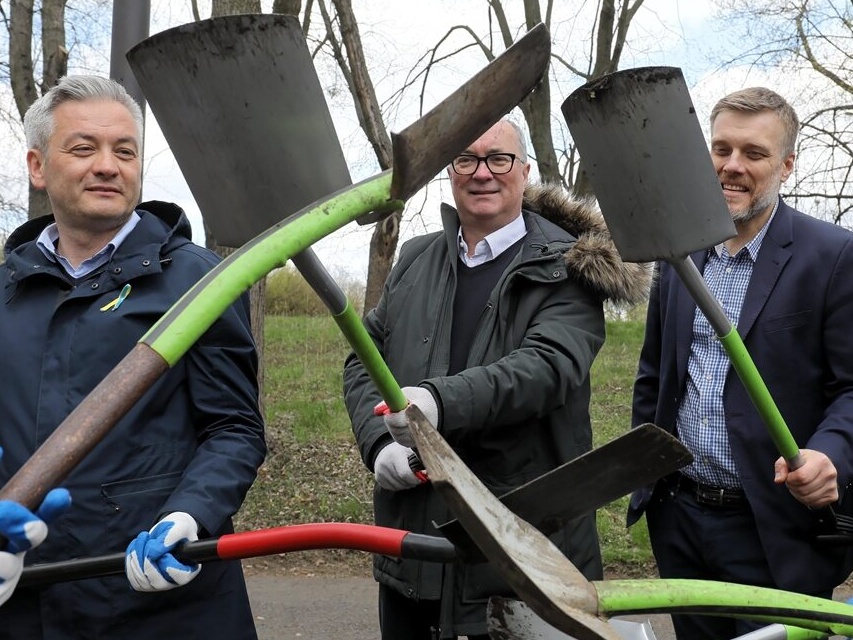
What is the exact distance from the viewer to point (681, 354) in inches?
112

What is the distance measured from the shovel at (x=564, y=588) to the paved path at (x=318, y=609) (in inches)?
103

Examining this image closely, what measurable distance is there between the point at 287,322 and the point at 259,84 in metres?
10.7

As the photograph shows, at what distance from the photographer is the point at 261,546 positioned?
6.70 feet

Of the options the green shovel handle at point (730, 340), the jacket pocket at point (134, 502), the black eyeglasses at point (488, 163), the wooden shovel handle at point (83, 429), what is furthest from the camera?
the black eyeglasses at point (488, 163)

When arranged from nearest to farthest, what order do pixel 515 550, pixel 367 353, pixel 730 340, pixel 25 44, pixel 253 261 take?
pixel 253 261, pixel 515 550, pixel 367 353, pixel 730 340, pixel 25 44

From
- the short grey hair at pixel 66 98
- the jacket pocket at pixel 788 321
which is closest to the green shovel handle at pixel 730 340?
the jacket pocket at pixel 788 321

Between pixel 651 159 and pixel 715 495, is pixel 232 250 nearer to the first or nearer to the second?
pixel 715 495

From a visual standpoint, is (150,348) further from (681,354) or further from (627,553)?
(627,553)

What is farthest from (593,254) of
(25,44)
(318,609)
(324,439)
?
(25,44)

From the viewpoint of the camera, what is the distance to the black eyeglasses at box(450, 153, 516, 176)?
2.86 m

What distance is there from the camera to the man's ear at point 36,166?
241 centimetres

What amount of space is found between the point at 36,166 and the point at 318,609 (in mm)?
3053

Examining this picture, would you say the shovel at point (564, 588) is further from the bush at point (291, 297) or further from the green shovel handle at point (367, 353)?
the bush at point (291, 297)

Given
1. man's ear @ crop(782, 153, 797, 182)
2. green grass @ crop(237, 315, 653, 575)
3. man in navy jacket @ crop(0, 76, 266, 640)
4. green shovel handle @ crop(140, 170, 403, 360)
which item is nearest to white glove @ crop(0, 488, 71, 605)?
green shovel handle @ crop(140, 170, 403, 360)
